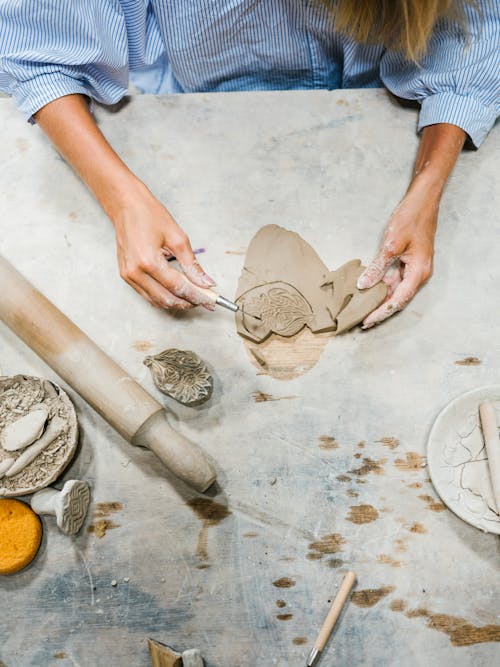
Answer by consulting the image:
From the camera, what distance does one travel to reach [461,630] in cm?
129

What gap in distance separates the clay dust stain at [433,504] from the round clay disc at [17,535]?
945mm

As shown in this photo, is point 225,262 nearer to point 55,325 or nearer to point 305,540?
point 55,325

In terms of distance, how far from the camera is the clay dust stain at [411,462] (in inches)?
54.9

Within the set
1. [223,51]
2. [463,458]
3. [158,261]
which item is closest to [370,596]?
[463,458]

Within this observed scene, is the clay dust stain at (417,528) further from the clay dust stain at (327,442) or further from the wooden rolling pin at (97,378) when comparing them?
the wooden rolling pin at (97,378)

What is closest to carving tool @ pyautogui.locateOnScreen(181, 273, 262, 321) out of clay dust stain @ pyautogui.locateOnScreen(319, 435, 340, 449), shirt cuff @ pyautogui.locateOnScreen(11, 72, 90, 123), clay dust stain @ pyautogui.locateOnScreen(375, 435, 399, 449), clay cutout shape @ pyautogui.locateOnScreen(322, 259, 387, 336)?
clay cutout shape @ pyautogui.locateOnScreen(322, 259, 387, 336)

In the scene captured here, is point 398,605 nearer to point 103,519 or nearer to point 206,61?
point 103,519

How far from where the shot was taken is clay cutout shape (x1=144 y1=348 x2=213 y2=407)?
1.39 meters

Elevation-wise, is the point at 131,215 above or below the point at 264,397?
above

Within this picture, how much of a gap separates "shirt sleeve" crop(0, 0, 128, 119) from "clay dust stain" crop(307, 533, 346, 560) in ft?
4.40

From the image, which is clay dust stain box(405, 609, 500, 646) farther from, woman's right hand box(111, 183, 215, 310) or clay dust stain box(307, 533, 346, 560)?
woman's right hand box(111, 183, 215, 310)

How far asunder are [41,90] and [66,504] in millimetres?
1067

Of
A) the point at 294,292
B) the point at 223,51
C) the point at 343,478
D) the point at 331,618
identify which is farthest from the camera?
the point at 223,51

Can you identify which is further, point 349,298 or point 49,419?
point 349,298
